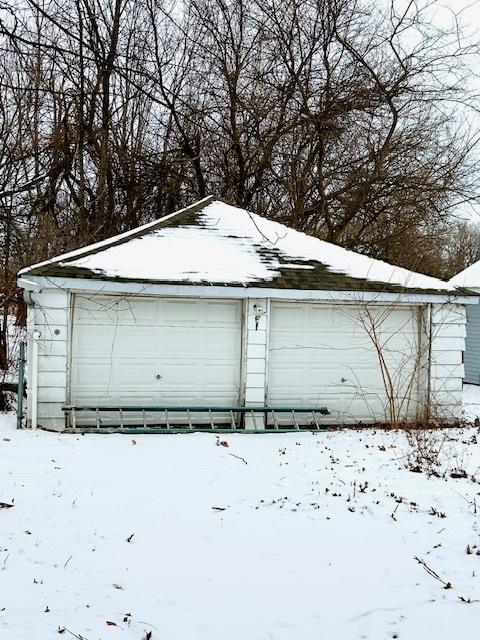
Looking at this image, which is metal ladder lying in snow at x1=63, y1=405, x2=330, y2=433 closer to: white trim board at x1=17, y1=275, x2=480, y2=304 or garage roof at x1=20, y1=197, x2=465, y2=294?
white trim board at x1=17, y1=275, x2=480, y2=304

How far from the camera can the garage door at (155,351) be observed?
10500 millimetres

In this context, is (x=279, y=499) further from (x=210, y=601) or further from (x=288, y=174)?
(x=288, y=174)

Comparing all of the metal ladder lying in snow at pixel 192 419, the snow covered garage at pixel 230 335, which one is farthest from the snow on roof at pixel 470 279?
the metal ladder lying in snow at pixel 192 419

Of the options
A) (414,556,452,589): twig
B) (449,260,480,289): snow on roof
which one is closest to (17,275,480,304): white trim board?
(414,556,452,589): twig

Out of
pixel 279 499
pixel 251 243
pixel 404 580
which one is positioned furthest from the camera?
pixel 251 243

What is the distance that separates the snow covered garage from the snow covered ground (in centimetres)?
236

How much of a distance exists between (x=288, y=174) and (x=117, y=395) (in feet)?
39.1

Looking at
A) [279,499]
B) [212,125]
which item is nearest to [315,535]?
[279,499]

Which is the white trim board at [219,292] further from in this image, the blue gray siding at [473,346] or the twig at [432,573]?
the blue gray siding at [473,346]

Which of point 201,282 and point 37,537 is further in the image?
point 201,282

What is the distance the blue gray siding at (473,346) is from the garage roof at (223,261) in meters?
7.67

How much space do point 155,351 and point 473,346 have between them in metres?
12.1

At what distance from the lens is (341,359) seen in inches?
450

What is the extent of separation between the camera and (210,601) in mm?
4121
